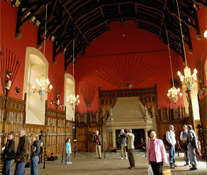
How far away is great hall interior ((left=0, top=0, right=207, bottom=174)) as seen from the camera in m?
6.55

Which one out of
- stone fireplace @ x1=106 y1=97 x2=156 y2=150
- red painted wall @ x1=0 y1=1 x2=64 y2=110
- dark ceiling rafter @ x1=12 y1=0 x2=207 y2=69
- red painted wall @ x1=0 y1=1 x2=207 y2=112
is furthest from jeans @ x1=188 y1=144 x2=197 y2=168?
red painted wall @ x1=0 y1=1 x2=207 y2=112

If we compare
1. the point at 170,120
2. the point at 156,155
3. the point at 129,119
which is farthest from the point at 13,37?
the point at 170,120

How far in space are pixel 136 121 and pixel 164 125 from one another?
159 cm

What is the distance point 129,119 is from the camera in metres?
11.0

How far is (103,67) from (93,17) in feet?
10.1

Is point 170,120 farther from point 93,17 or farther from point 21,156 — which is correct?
point 21,156

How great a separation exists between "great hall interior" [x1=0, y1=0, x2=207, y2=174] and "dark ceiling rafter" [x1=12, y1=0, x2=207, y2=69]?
4 cm

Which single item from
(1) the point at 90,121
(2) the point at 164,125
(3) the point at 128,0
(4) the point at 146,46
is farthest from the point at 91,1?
(2) the point at 164,125

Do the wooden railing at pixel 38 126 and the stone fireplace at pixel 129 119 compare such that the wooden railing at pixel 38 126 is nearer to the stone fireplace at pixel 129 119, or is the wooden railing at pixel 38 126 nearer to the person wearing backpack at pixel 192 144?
the stone fireplace at pixel 129 119

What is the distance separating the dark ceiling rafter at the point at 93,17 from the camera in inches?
268

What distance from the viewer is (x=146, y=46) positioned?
12180mm

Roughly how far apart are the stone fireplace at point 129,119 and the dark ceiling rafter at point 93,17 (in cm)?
376

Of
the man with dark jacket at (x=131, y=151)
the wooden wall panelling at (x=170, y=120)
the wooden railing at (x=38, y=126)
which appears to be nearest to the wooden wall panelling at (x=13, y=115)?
the wooden railing at (x=38, y=126)

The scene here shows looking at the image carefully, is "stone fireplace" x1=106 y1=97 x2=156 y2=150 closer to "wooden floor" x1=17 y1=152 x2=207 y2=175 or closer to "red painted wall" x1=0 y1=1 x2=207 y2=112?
"red painted wall" x1=0 y1=1 x2=207 y2=112
